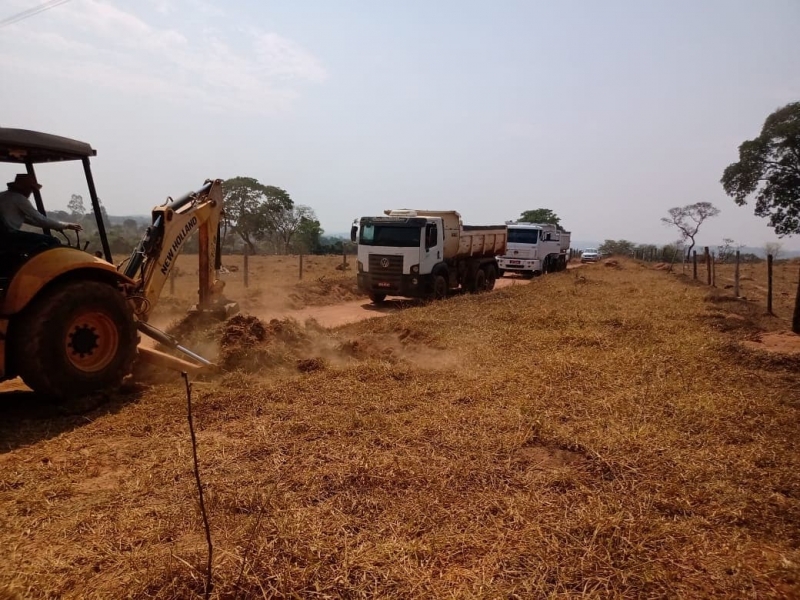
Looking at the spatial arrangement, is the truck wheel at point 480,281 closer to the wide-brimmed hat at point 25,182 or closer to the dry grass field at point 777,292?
the dry grass field at point 777,292

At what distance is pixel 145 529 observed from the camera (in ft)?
10.9

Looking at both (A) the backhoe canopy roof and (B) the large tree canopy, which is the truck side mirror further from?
(B) the large tree canopy

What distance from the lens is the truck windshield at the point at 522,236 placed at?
26672 millimetres

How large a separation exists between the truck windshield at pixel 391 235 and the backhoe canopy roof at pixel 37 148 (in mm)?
9954

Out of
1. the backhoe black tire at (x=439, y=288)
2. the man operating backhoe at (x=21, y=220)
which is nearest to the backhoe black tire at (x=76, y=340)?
the man operating backhoe at (x=21, y=220)

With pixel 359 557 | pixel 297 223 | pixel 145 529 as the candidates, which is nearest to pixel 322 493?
pixel 359 557

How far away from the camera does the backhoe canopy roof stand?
518 cm

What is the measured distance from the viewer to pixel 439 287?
647 inches

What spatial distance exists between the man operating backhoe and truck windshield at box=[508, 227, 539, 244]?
76.4 feet

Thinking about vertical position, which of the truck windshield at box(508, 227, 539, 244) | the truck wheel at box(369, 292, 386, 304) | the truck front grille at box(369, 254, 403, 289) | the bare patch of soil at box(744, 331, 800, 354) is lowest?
the bare patch of soil at box(744, 331, 800, 354)

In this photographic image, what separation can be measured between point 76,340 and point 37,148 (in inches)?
80.2

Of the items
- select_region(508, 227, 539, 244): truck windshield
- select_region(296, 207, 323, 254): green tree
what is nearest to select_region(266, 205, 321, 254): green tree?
select_region(296, 207, 323, 254): green tree

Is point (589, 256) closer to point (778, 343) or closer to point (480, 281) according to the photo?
point (480, 281)

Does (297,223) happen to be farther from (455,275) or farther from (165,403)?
(165,403)
